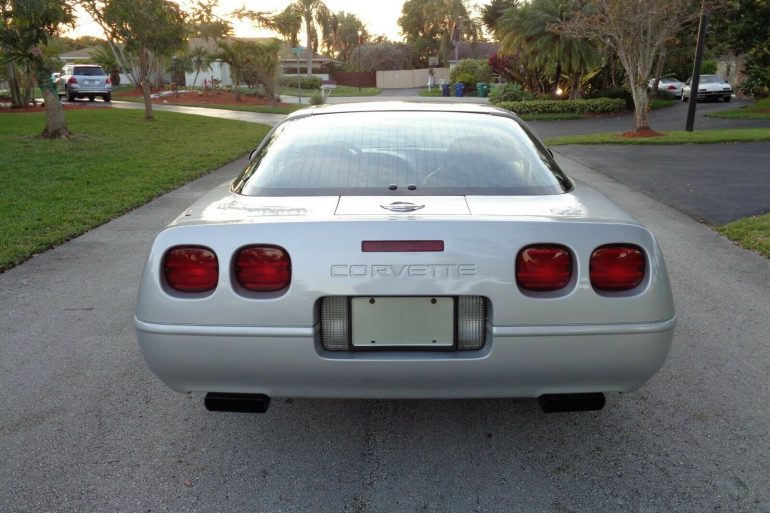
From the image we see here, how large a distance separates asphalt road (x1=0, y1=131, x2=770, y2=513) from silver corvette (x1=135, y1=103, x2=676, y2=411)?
35cm

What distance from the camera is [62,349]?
420 cm

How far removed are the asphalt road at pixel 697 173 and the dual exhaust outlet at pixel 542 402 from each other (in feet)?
20.4

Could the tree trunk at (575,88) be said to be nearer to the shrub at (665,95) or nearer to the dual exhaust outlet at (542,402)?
the shrub at (665,95)

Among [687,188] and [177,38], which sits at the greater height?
[177,38]

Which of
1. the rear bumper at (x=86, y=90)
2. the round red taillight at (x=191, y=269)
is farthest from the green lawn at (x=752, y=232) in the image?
the rear bumper at (x=86, y=90)

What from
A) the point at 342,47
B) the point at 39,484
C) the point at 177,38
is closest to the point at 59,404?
the point at 39,484

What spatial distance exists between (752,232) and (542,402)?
5.68 metres

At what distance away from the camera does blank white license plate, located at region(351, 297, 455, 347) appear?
8.32 feet

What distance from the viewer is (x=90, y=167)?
1239 cm

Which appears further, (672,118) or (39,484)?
(672,118)

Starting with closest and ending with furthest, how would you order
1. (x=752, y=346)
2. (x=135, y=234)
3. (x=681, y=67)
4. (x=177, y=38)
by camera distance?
(x=752, y=346)
(x=135, y=234)
(x=177, y=38)
(x=681, y=67)

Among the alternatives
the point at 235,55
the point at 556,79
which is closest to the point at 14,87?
the point at 235,55

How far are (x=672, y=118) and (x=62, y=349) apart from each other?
25946 millimetres

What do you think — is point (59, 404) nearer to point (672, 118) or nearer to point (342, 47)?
point (672, 118)
